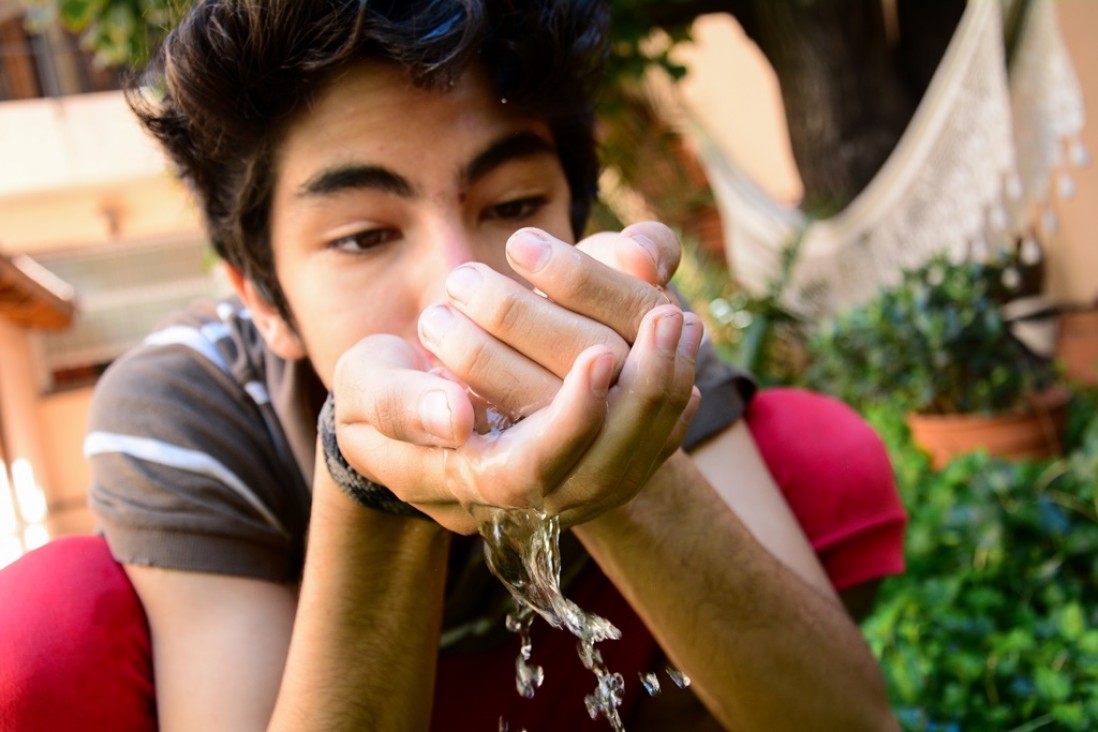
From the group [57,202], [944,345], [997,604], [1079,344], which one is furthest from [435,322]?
[57,202]

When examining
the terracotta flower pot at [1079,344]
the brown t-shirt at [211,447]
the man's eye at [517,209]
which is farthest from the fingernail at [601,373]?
the terracotta flower pot at [1079,344]

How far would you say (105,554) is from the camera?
Answer: 145 centimetres

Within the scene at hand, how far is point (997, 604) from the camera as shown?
2.16 meters

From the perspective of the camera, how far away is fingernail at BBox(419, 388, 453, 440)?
80 cm

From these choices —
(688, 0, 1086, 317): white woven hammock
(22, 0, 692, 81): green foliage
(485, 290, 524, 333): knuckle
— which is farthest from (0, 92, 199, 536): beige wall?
(485, 290, 524, 333): knuckle

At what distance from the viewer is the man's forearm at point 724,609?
4.41 feet

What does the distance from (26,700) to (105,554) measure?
9.0 inches

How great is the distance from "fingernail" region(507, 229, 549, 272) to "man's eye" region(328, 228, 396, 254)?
1.67 ft

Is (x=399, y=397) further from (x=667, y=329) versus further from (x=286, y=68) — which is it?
(x=286, y=68)

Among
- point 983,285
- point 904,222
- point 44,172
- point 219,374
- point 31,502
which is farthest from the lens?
point 44,172

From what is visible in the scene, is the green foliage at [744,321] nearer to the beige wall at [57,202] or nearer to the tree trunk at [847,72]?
the tree trunk at [847,72]

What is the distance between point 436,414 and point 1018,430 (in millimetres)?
2775

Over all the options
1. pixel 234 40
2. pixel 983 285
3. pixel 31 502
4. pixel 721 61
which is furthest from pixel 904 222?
pixel 31 502

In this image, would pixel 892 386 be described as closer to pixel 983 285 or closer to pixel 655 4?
pixel 983 285
